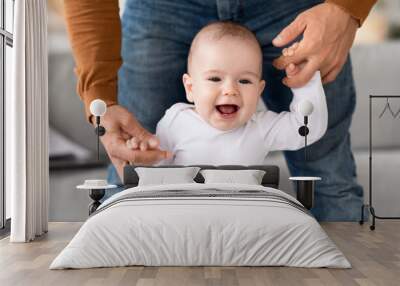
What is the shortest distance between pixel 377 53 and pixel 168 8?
229 centimetres

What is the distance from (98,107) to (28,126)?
2.98 feet

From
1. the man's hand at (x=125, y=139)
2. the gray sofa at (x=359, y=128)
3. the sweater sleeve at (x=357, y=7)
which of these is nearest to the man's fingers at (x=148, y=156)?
the man's hand at (x=125, y=139)

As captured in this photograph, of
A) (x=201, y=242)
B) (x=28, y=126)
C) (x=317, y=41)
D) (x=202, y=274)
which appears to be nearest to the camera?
(x=202, y=274)

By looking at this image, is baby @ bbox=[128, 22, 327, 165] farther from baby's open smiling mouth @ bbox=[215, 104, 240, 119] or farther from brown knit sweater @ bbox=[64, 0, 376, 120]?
brown knit sweater @ bbox=[64, 0, 376, 120]

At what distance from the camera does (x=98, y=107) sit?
6453 millimetres

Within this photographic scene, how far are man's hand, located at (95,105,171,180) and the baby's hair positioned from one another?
2.91ft

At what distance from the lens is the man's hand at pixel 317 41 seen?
6.52m

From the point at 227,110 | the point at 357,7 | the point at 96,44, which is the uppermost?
the point at 357,7

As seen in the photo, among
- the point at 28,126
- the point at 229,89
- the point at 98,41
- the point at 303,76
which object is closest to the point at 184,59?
the point at 229,89

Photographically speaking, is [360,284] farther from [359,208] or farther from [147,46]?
[147,46]

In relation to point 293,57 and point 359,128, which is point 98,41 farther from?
point 359,128

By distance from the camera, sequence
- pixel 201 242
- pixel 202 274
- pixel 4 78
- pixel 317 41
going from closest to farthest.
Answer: pixel 202 274 < pixel 201 242 < pixel 4 78 < pixel 317 41

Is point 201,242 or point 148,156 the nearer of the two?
point 201,242

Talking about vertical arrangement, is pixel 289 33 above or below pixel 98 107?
above
